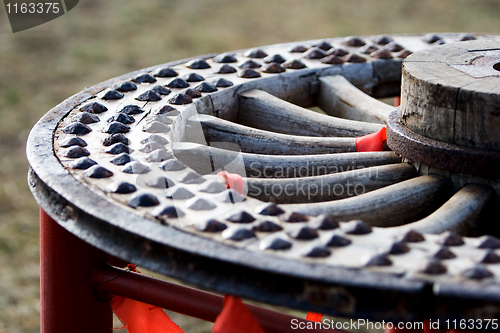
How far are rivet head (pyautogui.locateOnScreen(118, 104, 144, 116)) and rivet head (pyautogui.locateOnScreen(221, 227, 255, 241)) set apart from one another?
24.3 inches

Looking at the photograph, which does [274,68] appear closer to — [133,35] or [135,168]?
[135,168]

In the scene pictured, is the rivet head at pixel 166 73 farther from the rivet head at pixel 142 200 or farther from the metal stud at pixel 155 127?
the rivet head at pixel 142 200

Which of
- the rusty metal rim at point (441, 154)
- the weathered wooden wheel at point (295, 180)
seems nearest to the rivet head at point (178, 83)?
the weathered wooden wheel at point (295, 180)

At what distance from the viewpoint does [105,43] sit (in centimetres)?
677

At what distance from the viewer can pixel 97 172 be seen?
1.13 metres

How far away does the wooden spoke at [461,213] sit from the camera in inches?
40.9

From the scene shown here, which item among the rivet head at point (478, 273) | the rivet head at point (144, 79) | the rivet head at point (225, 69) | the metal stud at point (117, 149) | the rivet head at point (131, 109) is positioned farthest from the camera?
the rivet head at point (225, 69)

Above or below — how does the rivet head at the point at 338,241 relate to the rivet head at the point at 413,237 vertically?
above

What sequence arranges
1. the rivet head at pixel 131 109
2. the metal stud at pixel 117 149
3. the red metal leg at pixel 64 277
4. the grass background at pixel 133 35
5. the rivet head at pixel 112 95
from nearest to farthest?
the metal stud at pixel 117 149 → the red metal leg at pixel 64 277 → the rivet head at pixel 131 109 → the rivet head at pixel 112 95 → the grass background at pixel 133 35

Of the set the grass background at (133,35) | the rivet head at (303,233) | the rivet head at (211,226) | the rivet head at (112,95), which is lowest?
the grass background at (133,35)

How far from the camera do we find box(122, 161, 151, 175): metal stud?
1.15 m

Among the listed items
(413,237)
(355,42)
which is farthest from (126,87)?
(413,237)

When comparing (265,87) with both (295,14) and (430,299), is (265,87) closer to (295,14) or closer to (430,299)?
(430,299)

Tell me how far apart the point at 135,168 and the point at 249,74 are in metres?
0.71
